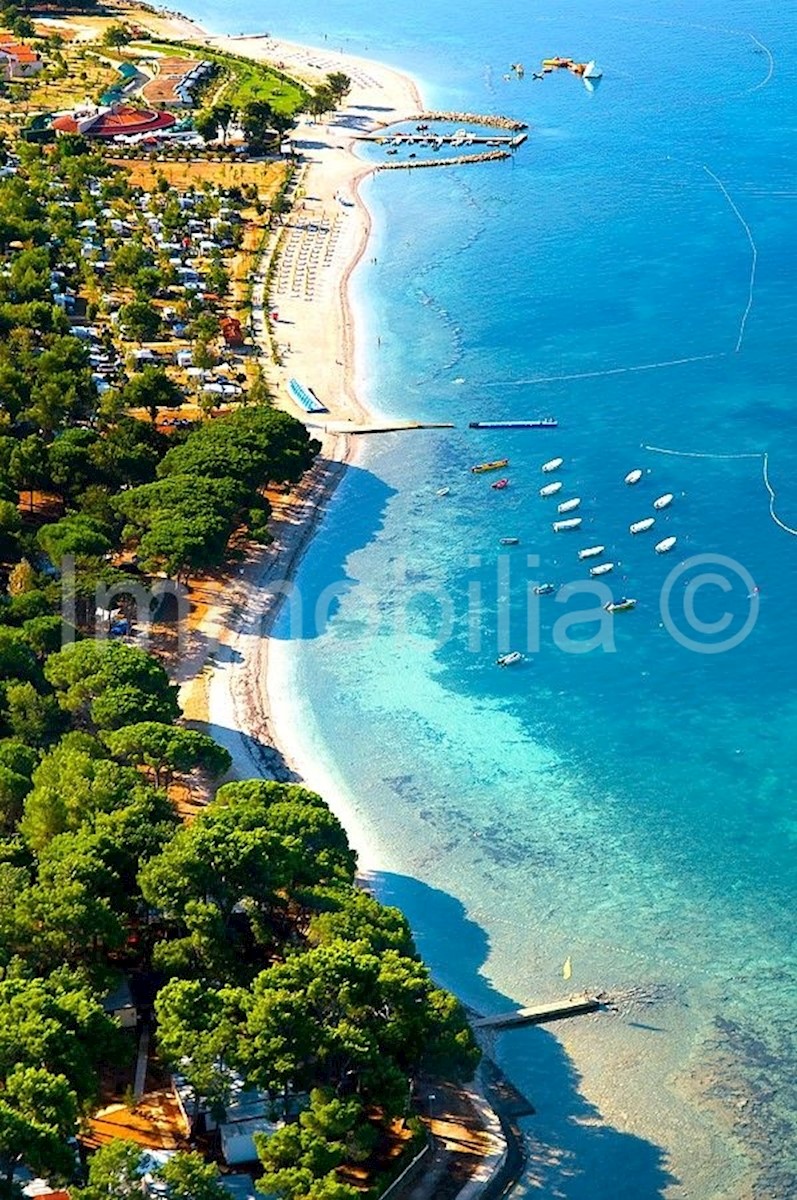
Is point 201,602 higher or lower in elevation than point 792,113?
lower

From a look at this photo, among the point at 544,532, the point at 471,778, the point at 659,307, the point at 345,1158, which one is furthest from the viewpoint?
the point at 659,307

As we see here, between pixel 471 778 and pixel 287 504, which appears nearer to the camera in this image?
pixel 471 778

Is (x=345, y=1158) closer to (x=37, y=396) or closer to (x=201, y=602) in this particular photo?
(x=201, y=602)

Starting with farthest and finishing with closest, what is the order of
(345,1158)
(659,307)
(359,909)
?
(659,307), (359,909), (345,1158)

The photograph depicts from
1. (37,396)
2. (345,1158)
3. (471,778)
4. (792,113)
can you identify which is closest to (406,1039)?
(345,1158)

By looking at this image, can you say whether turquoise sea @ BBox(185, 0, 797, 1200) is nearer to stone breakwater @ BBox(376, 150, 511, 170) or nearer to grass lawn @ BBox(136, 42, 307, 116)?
stone breakwater @ BBox(376, 150, 511, 170)

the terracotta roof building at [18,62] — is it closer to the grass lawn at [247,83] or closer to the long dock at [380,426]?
the grass lawn at [247,83]

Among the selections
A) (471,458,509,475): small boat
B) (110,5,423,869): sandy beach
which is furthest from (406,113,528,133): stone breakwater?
(471,458,509,475): small boat
